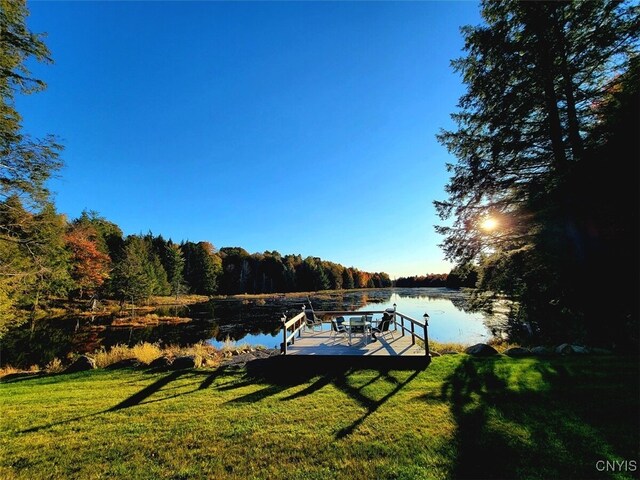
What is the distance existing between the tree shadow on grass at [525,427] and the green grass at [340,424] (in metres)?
0.02

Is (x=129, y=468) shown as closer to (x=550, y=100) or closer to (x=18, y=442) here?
(x=18, y=442)

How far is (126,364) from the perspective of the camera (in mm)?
8836

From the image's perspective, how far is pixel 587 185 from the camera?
698 centimetres

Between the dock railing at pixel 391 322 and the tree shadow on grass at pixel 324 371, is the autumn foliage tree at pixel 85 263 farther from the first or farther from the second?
the tree shadow on grass at pixel 324 371

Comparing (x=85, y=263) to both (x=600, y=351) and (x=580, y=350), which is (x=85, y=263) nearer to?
(x=580, y=350)

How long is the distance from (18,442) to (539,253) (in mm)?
12070

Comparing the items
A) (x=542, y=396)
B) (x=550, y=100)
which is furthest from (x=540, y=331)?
(x=550, y=100)

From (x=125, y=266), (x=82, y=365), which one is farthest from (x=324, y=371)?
(x=125, y=266)

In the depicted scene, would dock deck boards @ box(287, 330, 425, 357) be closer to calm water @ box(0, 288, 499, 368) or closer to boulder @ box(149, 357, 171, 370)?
boulder @ box(149, 357, 171, 370)

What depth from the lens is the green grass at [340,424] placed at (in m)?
3.57

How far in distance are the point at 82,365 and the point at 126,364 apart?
1.33 m

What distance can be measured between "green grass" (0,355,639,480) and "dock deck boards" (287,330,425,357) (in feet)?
2.44

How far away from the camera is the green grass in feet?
11.7

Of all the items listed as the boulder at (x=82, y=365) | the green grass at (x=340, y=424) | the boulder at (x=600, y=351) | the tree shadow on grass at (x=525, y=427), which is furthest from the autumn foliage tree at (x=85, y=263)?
the boulder at (x=600, y=351)
